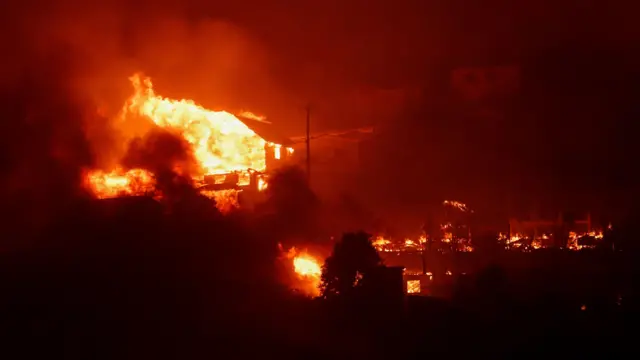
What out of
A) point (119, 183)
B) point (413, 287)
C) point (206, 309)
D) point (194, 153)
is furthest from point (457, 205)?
point (206, 309)

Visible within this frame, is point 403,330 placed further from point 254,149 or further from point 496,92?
point 496,92

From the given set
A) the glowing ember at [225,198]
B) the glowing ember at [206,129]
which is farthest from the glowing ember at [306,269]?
the glowing ember at [206,129]

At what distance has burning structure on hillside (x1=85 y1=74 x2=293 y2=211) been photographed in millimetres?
29469

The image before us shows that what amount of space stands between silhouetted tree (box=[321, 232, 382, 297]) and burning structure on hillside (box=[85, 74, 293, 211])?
22.0ft

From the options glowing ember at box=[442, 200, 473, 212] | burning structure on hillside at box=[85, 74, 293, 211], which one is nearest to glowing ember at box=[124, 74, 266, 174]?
burning structure on hillside at box=[85, 74, 293, 211]

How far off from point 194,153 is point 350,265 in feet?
37.2

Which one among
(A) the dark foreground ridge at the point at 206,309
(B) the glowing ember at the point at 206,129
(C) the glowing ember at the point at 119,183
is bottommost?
(A) the dark foreground ridge at the point at 206,309

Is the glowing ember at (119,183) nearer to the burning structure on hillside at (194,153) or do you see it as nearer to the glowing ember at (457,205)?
the burning structure on hillside at (194,153)

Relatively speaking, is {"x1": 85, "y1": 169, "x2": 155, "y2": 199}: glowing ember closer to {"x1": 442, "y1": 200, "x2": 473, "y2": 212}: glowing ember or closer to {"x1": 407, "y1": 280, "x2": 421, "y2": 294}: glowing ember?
{"x1": 407, "y1": 280, "x2": 421, "y2": 294}: glowing ember

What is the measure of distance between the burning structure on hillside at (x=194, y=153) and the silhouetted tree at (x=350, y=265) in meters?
6.69

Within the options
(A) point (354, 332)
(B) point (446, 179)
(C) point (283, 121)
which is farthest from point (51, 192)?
(B) point (446, 179)

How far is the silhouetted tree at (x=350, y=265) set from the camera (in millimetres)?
24047

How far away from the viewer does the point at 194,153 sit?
3183 centimetres

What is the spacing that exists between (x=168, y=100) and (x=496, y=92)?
22.8 m
